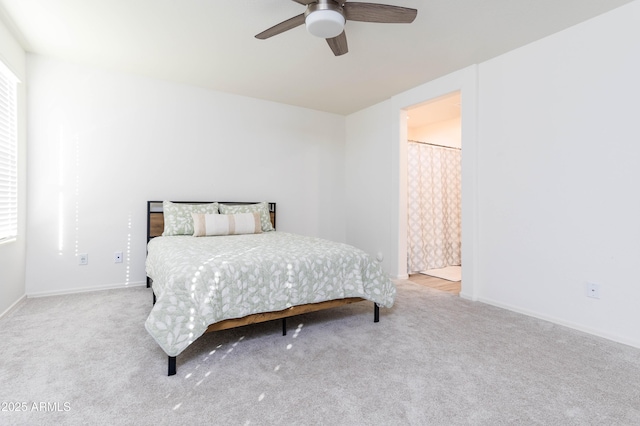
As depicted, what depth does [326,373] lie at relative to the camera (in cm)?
177

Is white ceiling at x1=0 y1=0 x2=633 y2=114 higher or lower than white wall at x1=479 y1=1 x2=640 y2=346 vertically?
higher

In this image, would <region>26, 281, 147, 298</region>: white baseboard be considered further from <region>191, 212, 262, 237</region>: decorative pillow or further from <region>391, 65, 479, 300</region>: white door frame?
<region>391, 65, 479, 300</region>: white door frame

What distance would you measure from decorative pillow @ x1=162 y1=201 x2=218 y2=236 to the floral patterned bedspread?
0.46 meters

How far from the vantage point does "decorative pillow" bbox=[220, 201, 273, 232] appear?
3748mm

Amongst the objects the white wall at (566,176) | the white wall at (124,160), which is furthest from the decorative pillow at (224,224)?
the white wall at (566,176)

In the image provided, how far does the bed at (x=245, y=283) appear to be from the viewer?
1.76m

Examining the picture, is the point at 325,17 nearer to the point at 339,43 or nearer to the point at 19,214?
the point at 339,43

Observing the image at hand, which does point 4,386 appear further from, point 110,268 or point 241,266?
point 110,268

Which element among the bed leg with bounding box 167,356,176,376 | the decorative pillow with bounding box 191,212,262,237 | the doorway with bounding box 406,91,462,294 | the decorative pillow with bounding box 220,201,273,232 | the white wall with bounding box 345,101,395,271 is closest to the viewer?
the bed leg with bounding box 167,356,176,376

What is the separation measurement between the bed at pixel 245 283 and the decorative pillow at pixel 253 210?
2.21ft

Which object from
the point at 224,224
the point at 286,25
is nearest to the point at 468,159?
the point at 286,25

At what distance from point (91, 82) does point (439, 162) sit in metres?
4.43

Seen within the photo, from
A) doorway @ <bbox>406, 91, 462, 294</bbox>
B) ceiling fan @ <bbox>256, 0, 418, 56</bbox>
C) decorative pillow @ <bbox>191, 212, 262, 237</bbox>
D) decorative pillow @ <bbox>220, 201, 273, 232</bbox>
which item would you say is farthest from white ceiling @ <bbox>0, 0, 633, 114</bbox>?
Answer: decorative pillow @ <bbox>191, 212, 262, 237</bbox>

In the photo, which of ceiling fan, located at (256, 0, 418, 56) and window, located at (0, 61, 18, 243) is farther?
window, located at (0, 61, 18, 243)
